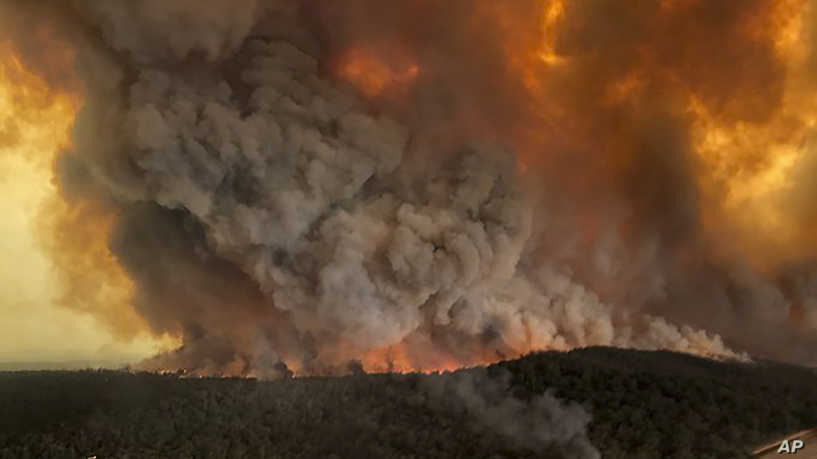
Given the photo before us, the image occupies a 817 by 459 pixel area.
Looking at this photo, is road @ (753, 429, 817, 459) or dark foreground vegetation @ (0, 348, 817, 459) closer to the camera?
road @ (753, 429, 817, 459)

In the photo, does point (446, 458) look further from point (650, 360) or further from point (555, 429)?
point (650, 360)

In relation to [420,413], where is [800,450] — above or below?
below

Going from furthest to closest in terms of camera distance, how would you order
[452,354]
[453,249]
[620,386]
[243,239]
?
[452,354] → [453,249] → [243,239] → [620,386]

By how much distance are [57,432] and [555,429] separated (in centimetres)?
2049

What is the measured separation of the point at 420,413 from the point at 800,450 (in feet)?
51.4

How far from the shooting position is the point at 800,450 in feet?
100

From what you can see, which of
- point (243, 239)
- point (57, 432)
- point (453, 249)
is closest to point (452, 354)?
point (453, 249)

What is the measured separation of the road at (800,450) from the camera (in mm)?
30031

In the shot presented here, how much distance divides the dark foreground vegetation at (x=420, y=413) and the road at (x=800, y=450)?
1.73 feet

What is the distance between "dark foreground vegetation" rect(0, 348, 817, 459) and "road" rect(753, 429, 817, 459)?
0.53m

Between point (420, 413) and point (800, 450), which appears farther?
point (420, 413)

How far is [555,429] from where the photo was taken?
1302 inches

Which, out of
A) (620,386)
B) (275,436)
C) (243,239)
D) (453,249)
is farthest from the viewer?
(453,249)

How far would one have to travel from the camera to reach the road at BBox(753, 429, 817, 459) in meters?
30.0
